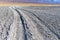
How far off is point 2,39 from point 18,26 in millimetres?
406

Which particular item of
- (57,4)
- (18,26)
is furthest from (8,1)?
(18,26)

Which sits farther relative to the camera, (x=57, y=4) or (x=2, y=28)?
(x=57, y=4)

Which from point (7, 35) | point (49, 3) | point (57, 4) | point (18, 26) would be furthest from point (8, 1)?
point (7, 35)

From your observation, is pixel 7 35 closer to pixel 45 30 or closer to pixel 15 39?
pixel 15 39

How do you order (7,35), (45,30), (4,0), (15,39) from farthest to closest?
1. (4,0)
2. (45,30)
3. (7,35)
4. (15,39)

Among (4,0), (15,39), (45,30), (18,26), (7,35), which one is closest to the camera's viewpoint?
(15,39)

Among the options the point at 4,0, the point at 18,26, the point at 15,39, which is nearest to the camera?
the point at 15,39

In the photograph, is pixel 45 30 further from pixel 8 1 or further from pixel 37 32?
pixel 8 1

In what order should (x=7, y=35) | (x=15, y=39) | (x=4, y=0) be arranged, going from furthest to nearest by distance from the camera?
(x=4, y=0) → (x=7, y=35) → (x=15, y=39)

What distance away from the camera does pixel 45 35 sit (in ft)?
4.56

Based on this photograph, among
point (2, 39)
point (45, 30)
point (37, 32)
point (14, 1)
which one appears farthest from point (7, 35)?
point (14, 1)

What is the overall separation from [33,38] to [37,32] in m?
0.18

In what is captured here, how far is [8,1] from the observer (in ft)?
14.1

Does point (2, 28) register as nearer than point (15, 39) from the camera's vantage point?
No
